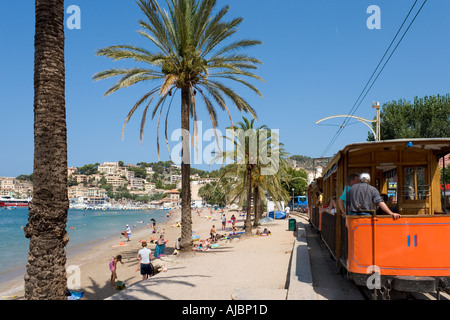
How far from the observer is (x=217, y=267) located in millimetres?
12258

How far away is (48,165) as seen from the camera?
20.1 feet

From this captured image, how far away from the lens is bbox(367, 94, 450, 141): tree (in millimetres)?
34094

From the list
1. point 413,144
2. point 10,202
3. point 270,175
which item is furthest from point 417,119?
point 10,202

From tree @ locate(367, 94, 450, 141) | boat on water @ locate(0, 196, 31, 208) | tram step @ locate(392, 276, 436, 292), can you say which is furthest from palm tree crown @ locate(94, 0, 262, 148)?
boat on water @ locate(0, 196, 31, 208)

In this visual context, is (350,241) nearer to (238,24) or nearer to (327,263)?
(327,263)

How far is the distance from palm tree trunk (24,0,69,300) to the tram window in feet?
22.8

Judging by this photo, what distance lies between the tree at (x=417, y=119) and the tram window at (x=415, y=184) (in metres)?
27.7

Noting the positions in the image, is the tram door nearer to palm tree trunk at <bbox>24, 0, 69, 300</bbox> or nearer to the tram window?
the tram window

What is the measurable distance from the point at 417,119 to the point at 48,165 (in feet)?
119

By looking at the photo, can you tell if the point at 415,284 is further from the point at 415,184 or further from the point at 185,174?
the point at 185,174

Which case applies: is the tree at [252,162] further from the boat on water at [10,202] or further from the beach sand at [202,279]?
the boat on water at [10,202]
